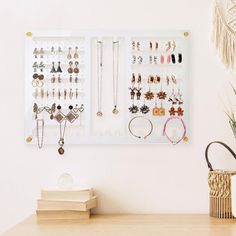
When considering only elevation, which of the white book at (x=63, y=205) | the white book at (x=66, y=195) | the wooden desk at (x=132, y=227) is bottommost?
the wooden desk at (x=132, y=227)

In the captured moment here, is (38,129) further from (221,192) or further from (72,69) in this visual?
(221,192)

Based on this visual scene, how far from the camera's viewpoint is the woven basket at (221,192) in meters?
1.73

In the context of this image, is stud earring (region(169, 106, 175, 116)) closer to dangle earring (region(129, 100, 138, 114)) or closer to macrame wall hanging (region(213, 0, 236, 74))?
dangle earring (region(129, 100, 138, 114))

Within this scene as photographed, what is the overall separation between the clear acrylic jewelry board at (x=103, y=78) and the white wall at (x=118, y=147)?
45 millimetres

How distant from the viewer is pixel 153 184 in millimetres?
1910

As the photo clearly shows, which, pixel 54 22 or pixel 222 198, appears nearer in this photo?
pixel 222 198

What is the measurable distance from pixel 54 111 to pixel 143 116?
399mm

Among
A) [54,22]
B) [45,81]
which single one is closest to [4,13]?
[54,22]

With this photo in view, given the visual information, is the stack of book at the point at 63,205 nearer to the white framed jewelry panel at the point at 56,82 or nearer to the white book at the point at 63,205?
the white book at the point at 63,205

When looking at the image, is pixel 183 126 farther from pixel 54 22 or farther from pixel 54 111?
pixel 54 22

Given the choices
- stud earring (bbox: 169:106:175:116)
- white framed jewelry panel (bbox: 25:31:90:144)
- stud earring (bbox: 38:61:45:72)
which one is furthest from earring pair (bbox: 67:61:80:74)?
stud earring (bbox: 169:106:175:116)

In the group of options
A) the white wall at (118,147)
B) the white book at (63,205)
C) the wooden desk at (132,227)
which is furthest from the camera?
the white wall at (118,147)

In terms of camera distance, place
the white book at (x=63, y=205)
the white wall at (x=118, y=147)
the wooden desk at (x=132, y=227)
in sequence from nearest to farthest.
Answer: the wooden desk at (x=132, y=227) → the white book at (x=63, y=205) → the white wall at (x=118, y=147)

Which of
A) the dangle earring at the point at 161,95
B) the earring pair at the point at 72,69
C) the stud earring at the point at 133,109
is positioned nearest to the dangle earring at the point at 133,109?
the stud earring at the point at 133,109
